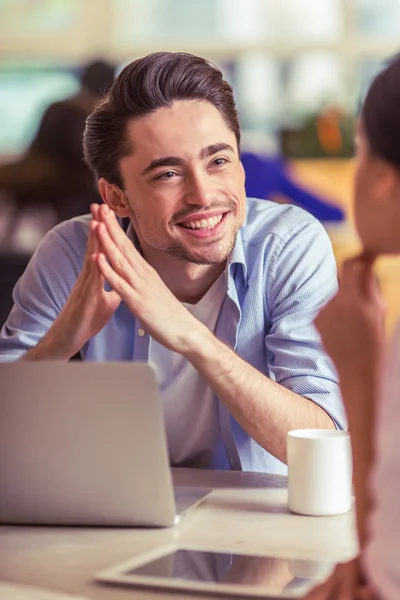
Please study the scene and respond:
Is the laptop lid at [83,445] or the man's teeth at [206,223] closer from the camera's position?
the laptop lid at [83,445]

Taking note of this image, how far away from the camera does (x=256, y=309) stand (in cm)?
195

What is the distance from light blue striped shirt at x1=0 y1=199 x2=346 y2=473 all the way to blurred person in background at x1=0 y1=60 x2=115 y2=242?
3.63 ft

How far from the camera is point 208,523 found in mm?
1371

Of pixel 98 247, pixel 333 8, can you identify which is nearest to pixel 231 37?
pixel 333 8

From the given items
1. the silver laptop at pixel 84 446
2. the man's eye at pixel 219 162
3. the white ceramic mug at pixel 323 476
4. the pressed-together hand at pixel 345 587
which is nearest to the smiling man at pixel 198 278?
the man's eye at pixel 219 162

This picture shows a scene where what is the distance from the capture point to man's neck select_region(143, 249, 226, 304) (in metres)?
2.03

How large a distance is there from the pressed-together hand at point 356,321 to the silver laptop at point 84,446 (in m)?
0.24

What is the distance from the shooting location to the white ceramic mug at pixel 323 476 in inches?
55.1

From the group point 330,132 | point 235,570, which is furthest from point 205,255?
point 330,132

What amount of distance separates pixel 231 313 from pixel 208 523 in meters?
0.65

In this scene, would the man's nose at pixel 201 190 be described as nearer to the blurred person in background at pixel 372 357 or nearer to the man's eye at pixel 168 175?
the man's eye at pixel 168 175

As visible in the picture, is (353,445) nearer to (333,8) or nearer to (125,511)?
(125,511)

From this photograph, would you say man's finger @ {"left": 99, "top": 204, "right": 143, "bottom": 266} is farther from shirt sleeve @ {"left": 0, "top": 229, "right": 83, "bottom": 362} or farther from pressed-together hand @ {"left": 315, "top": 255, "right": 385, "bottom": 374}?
pressed-together hand @ {"left": 315, "top": 255, "right": 385, "bottom": 374}

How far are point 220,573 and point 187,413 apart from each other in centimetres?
81
